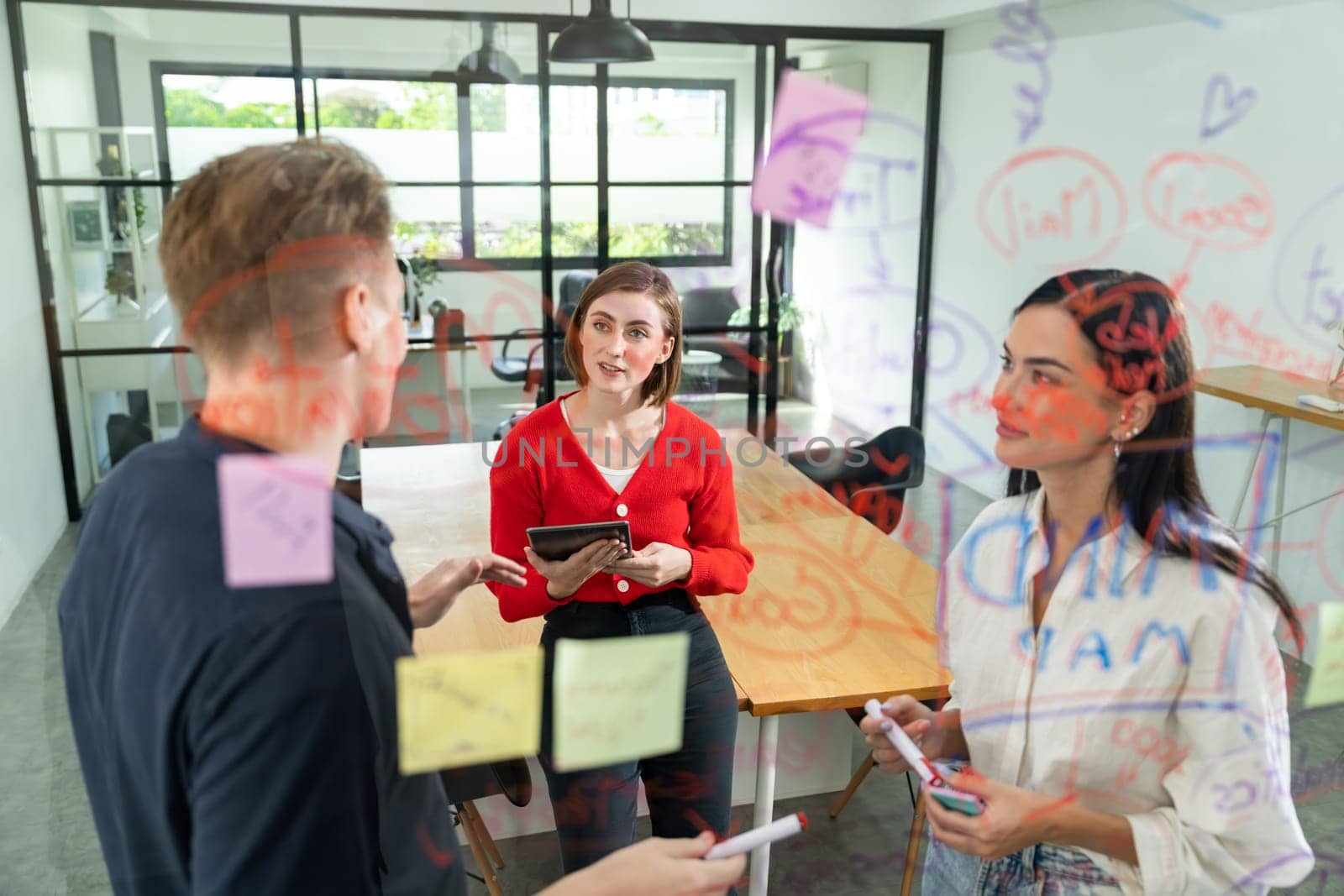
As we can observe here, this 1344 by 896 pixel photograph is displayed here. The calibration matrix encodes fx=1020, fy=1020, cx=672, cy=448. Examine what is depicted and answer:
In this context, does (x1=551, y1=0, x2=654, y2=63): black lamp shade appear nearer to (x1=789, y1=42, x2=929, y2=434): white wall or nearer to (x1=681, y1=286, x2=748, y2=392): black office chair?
(x1=789, y1=42, x2=929, y2=434): white wall

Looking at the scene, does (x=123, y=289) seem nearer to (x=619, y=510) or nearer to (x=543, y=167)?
(x=619, y=510)

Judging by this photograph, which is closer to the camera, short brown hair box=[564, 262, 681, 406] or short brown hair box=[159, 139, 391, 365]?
short brown hair box=[159, 139, 391, 365]

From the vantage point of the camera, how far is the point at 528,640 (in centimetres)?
76

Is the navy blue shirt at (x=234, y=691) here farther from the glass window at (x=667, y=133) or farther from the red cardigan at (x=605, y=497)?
the glass window at (x=667, y=133)

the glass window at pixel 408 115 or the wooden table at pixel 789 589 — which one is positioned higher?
the glass window at pixel 408 115

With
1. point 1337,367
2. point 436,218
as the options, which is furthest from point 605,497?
point 436,218

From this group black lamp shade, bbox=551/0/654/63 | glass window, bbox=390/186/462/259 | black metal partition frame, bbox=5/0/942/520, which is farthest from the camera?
glass window, bbox=390/186/462/259

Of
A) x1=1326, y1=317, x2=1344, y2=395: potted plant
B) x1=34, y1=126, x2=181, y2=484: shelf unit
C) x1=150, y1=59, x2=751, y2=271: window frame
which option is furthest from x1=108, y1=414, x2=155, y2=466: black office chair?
x1=150, y1=59, x2=751, y2=271: window frame

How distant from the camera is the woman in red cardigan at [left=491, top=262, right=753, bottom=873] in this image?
828 millimetres

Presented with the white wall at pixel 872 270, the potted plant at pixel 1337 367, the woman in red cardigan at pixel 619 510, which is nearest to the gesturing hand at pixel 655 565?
the woman in red cardigan at pixel 619 510

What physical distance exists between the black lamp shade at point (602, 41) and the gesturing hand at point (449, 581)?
1.59 metres

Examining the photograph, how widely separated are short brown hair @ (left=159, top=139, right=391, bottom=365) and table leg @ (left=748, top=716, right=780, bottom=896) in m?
0.89

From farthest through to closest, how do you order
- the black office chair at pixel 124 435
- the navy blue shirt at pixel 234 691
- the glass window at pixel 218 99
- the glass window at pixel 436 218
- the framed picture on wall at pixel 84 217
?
the glass window at pixel 436 218, the glass window at pixel 218 99, the framed picture on wall at pixel 84 217, the black office chair at pixel 124 435, the navy blue shirt at pixel 234 691

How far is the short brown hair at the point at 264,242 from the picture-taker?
0.49m
